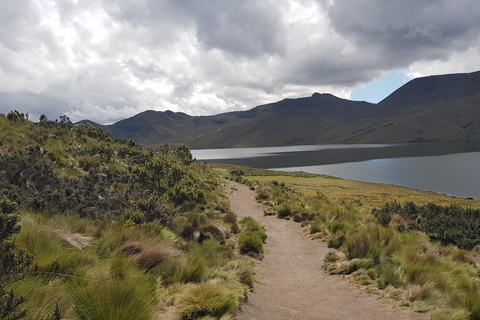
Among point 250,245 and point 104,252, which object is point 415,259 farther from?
point 104,252

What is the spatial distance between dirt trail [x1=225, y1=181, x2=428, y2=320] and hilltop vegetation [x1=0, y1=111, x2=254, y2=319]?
0.56 metres

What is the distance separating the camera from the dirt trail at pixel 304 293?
572 cm

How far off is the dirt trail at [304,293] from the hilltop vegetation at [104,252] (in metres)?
0.56

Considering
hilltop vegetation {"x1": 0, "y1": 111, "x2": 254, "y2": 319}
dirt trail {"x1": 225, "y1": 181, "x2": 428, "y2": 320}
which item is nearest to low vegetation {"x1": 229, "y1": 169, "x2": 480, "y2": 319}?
dirt trail {"x1": 225, "y1": 181, "x2": 428, "y2": 320}

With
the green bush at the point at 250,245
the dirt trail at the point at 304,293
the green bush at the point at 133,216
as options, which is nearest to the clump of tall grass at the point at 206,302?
the dirt trail at the point at 304,293

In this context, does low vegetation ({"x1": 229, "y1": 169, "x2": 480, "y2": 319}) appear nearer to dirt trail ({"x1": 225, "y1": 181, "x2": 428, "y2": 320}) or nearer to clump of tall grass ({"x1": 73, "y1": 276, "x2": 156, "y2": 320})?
dirt trail ({"x1": 225, "y1": 181, "x2": 428, "y2": 320})

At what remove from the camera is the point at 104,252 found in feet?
20.6

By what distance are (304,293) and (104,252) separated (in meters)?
4.83

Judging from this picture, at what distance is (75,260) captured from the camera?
511 centimetres

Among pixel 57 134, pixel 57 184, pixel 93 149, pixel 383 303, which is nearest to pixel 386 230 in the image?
pixel 383 303

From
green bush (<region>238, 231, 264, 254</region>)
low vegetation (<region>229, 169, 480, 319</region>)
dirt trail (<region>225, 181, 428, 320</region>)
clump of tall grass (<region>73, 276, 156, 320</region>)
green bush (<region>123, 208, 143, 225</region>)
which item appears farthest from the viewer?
green bush (<region>238, 231, 264, 254</region>)

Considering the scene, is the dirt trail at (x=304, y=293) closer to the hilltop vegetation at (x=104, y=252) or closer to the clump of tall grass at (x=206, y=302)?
the clump of tall grass at (x=206, y=302)

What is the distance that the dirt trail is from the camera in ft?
18.8

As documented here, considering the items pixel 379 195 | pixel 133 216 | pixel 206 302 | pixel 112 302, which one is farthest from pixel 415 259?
pixel 379 195
